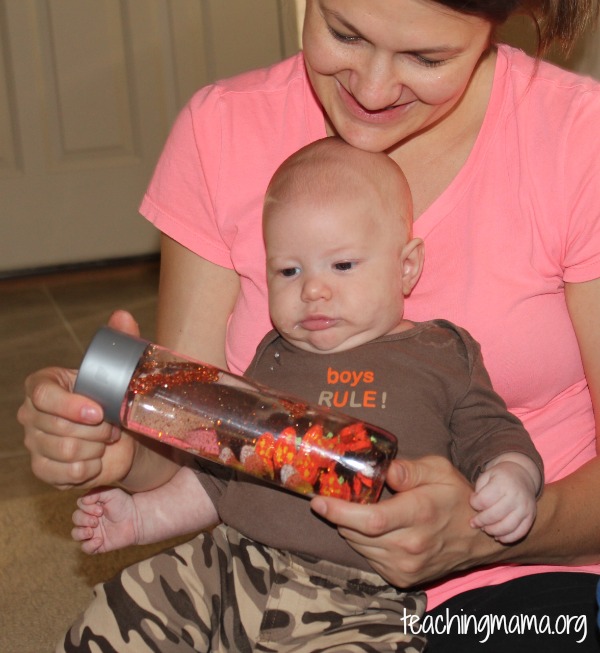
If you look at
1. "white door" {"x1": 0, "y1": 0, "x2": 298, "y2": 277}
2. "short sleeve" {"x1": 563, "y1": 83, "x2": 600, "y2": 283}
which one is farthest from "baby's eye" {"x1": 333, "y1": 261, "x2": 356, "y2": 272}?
"white door" {"x1": 0, "y1": 0, "x2": 298, "y2": 277}

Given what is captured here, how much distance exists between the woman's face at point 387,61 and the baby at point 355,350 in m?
0.05

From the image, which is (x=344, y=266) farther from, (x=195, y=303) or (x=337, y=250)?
(x=195, y=303)

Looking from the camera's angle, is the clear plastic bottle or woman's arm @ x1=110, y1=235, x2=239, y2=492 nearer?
the clear plastic bottle

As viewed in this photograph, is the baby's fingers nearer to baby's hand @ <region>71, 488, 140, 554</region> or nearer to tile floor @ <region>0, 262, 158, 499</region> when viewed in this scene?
baby's hand @ <region>71, 488, 140, 554</region>

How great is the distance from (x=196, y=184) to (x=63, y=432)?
1.22 feet

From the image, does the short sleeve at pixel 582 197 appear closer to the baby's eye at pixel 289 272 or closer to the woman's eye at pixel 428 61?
the woman's eye at pixel 428 61

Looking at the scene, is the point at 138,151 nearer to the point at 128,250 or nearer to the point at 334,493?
the point at 128,250

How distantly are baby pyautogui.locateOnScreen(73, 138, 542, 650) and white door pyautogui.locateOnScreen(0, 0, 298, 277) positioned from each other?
222 centimetres

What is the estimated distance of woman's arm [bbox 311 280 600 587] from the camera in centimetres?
94

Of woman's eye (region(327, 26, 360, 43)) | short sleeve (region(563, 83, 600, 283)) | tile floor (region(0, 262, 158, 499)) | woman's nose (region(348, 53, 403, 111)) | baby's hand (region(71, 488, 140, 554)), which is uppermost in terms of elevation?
woman's eye (region(327, 26, 360, 43))

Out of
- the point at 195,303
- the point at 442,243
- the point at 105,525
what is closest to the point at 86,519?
the point at 105,525

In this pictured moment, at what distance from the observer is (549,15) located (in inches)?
44.6

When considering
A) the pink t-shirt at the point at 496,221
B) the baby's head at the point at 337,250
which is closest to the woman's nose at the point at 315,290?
the baby's head at the point at 337,250

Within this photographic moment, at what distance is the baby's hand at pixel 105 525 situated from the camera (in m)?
1.17
